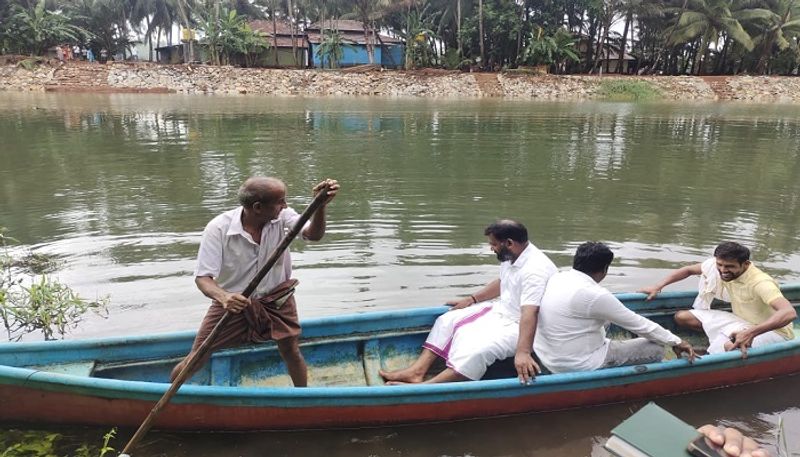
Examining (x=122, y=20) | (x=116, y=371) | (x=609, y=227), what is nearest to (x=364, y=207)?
(x=609, y=227)

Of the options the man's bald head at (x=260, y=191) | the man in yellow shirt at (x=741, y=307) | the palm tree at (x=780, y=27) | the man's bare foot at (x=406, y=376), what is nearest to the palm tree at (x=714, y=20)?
the palm tree at (x=780, y=27)

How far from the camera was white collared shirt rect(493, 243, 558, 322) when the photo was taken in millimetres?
4297

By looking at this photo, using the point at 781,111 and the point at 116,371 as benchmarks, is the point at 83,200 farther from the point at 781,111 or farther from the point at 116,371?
the point at 781,111

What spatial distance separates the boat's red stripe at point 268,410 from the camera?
3843mm

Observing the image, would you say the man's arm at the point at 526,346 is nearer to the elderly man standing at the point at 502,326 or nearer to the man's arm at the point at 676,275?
the elderly man standing at the point at 502,326

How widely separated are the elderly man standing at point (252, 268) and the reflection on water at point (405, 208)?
2.71 feet

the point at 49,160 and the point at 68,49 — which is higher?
the point at 68,49

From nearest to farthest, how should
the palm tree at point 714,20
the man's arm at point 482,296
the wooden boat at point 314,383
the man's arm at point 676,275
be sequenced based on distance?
the wooden boat at point 314,383 → the man's arm at point 482,296 → the man's arm at point 676,275 → the palm tree at point 714,20

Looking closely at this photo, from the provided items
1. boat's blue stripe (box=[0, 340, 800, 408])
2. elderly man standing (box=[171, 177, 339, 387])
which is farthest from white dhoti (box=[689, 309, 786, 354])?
elderly man standing (box=[171, 177, 339, 387])

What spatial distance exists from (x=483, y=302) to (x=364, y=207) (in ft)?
18.0

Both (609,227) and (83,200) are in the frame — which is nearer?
(609,227)

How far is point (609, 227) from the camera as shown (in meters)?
9.45

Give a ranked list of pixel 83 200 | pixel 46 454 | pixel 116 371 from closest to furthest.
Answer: pixel 46 454
pixel 116 371
pixel 83 200

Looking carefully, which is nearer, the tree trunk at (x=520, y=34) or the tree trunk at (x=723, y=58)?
the tree trunk at (x=520, y=34)
